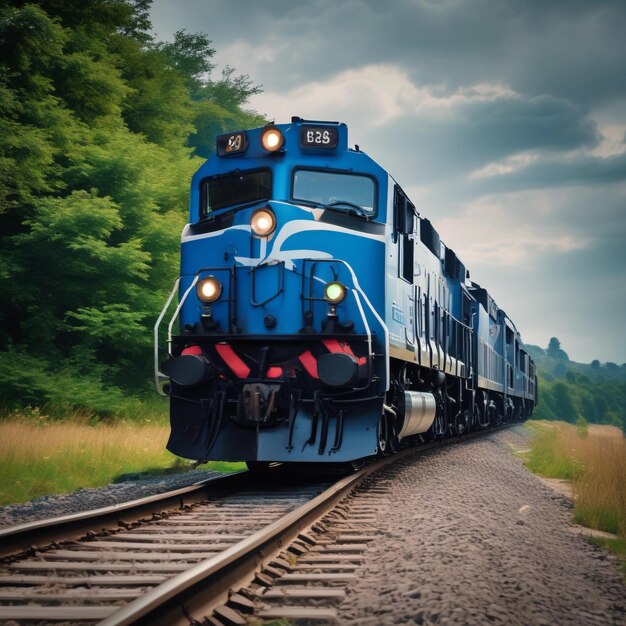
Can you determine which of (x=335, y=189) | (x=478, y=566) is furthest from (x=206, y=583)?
(x=335, y=189)

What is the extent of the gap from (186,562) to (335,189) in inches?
191

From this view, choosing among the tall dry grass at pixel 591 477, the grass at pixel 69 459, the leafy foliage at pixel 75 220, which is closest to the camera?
the tall dry grass at pixel 591 477

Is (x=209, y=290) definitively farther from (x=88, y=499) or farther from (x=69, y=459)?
(x=69, y=459)

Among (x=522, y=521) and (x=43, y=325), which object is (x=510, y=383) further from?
(x=522, y=521)

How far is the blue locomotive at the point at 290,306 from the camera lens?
7207 millimetres

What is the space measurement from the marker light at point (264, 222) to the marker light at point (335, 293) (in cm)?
89

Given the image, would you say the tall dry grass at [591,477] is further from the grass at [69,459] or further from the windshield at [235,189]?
the grass at [69,459]

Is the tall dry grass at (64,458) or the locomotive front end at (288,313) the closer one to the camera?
the locomotive front end at (288,313)

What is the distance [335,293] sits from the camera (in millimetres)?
7324

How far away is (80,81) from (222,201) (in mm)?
10512

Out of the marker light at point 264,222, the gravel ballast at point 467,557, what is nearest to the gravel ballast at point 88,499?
the gravel ballast at point 467,557

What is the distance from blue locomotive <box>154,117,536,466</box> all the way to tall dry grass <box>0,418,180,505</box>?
1722 millimetres

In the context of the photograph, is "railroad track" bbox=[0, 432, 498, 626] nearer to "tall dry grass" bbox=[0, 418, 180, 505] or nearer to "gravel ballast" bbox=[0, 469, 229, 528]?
"gravel ballast" bbox=[0, 469, 229, 528]

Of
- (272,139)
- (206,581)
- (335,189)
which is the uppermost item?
(272,139)
